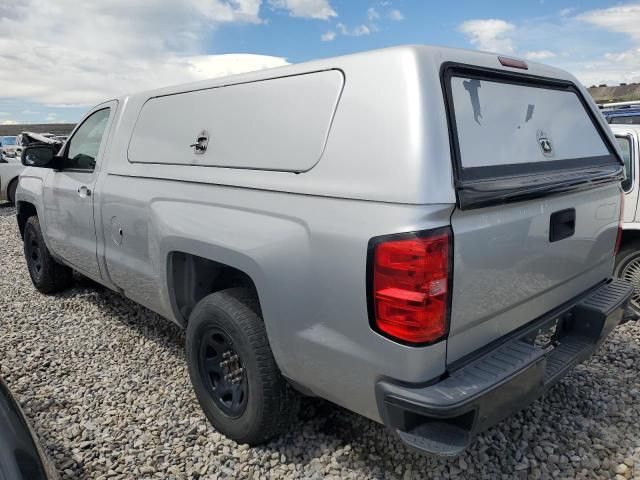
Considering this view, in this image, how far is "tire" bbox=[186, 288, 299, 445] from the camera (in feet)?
7.88

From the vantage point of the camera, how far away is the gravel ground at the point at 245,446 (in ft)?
8.30

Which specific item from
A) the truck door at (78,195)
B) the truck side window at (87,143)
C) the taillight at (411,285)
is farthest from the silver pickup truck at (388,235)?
the truck side window at (87,143)

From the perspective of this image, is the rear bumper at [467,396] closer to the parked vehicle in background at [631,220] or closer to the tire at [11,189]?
the parked vehicle in background at [631,220]

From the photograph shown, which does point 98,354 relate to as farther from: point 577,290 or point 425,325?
point 577,290

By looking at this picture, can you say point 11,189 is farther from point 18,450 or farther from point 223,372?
point 18,450

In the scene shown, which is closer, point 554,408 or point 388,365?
point 388,365

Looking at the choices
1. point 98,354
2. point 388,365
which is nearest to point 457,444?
point 388,365

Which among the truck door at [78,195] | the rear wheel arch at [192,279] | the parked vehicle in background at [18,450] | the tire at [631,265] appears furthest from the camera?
the tire at [631,265]

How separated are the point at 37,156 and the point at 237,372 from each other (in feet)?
8.98

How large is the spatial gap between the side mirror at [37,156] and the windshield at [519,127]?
3.47m

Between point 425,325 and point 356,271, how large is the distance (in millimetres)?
318

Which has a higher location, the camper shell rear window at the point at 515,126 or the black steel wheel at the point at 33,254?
the camper shell rear window at the point at 515,126

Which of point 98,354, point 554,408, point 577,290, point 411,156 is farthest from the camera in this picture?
point 98,354

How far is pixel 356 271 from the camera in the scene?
6.15ft
